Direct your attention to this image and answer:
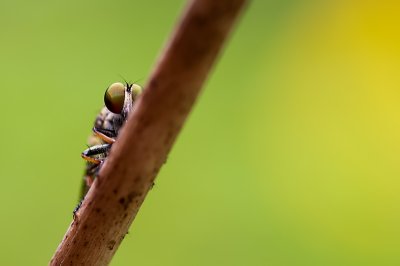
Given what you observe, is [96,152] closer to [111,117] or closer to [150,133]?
[111,117]

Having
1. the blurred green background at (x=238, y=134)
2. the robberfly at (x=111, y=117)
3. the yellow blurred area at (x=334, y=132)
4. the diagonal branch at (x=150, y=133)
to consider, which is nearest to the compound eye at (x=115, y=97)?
the robberfly at (x=111, y=117)

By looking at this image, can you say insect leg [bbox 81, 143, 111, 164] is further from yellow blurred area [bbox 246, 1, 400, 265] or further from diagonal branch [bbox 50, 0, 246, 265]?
yellow blurred area [bbox 246, 1, 400, 265]

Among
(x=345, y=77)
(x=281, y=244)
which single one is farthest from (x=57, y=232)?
(x=345, y=77)

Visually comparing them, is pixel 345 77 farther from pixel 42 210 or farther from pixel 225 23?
pixel 225 23

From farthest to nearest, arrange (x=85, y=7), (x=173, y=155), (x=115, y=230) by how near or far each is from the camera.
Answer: (x=85, y=7), (x=173, y=155), (x=115, y=230)

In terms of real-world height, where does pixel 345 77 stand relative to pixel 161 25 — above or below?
above

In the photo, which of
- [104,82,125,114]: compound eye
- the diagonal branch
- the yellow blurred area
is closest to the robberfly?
[104,82,125,114]: compound eye
